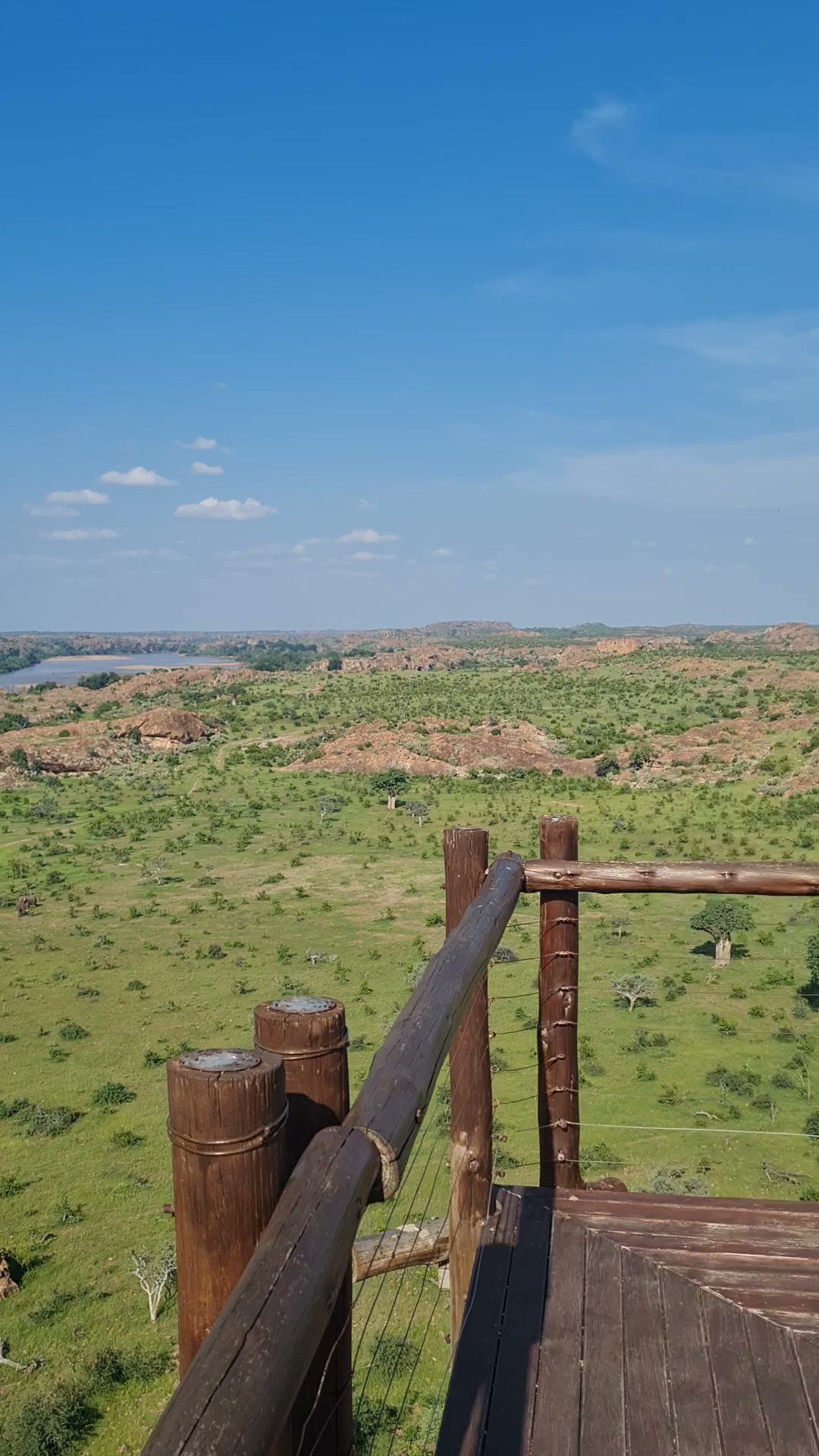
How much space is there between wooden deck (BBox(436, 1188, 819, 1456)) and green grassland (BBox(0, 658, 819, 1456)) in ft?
2.02

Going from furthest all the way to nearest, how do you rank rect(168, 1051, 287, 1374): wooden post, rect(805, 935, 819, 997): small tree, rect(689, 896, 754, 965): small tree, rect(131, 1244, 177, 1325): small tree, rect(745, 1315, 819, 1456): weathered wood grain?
1. rect(689, 896, 754, 965): small tree
2. rect(805, 935, 819, 997): small tree
3. rect(131, 1244, 177, 1325): small tree
4. rect(745, 1315, 819, 1456): weathered wood grain
5. rect(168, 1051, 287, 1374): wooden post

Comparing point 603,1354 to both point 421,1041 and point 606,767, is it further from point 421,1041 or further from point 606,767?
point 606,767

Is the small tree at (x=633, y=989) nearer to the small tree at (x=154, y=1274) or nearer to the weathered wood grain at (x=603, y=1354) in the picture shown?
the small tree at (x=154, y=1274)

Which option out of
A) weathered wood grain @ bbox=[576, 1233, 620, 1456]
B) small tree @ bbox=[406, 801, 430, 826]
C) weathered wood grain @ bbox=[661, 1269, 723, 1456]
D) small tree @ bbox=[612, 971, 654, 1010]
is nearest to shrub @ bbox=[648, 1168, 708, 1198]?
small tree @ bbox=[612, 971, 654, 1010]

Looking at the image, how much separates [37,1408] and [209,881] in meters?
27.9

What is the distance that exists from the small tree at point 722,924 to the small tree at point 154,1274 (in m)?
18.3

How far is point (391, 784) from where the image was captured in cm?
5562

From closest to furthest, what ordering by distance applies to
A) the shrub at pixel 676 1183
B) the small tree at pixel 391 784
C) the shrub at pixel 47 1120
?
the shrub at pixel 676 1183
the shrub at pixel 47 1120
the small tree at pixel 391 784

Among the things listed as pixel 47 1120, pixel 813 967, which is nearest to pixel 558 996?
pixel 47 1120

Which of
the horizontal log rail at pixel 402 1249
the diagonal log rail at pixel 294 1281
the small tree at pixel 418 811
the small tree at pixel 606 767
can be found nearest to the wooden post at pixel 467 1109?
the horizontal log rail at pixel 402 1249

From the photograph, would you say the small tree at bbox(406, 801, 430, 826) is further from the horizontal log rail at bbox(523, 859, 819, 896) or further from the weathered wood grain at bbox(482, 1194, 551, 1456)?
the weathered wood grain at bbox(482, 1194, 551, 1456)

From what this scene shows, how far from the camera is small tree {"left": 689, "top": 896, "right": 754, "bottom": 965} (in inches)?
1118

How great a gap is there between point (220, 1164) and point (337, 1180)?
5.9 inches

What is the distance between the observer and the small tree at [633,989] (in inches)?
995
